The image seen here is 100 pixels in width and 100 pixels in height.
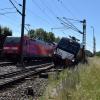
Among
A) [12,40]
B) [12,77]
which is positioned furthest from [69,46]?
[12,77]

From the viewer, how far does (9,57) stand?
3906 centimetres

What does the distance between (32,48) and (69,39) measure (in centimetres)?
1047

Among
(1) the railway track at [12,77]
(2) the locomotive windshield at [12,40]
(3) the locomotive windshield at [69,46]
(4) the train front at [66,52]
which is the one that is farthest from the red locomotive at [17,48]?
(1) the railway track at [12,77]

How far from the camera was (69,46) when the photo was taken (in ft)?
104

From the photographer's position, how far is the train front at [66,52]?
103 feet

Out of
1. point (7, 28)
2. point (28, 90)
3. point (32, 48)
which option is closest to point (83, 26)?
point (32, 48)

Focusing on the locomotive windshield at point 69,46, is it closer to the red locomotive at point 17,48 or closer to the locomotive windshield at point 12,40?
the red locomotive at point 17,48

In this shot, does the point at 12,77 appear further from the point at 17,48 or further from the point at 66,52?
the point at 17,48

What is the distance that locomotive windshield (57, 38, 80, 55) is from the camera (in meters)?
31.6

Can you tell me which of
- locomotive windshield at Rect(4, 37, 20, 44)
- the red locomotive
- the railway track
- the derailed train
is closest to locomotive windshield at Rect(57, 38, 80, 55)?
the derailed train

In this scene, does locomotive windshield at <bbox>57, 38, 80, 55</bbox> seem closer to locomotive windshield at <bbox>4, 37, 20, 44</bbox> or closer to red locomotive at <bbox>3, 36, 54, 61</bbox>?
red locomotive at <bbox>3, 36, 54, 61</bbox>

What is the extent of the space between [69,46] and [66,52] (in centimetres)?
60

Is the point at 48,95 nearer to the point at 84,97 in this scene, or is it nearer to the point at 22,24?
the point at 84,97

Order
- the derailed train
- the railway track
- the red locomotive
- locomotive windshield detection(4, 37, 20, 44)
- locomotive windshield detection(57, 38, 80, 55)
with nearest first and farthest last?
the railway track
the derailed train
locomotive windshield detection(57, 38, 80, 55)
the red locomotive
locomotive windshield detection(4, 37, 20, 44)
